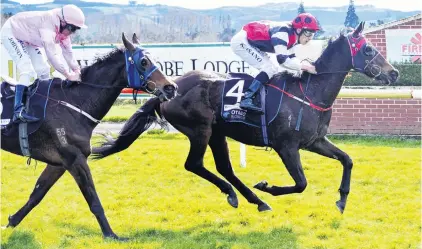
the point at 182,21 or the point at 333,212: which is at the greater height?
the point at 333,212

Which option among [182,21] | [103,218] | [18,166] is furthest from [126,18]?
[103,218]

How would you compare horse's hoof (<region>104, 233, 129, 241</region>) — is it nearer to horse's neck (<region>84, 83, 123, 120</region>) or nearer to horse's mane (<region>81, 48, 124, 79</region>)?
horse's neck (<region>84, 83, 123, 120</region>)

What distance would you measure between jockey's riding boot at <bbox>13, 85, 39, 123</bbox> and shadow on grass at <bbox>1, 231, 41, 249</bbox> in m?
0.98

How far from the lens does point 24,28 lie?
562 centimetres

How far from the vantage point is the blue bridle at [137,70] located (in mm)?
5305

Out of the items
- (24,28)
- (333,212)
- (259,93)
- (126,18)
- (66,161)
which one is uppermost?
(24,28)

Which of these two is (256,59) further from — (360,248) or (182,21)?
(182,21)

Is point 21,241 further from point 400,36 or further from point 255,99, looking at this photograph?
point 400,36

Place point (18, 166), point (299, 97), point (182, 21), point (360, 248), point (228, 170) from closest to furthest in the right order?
1. point (360, 248)
2. point (299, 97)
3. point (228, 170)
4. point (18, 166)
5. point (182, 21)

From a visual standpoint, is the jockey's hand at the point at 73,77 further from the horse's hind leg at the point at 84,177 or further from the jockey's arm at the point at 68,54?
the horse's hind leg at the point at 84,177

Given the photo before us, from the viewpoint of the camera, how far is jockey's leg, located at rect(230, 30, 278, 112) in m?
6.12

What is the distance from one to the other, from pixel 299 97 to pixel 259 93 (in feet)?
1.24

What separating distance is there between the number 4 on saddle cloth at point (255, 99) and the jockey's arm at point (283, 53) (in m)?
0.29

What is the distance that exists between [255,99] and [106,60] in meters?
1.48
